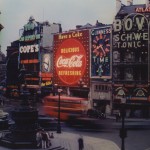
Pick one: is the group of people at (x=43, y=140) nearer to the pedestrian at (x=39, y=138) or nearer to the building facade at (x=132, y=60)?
the pedestrian at (x=39, y=138)

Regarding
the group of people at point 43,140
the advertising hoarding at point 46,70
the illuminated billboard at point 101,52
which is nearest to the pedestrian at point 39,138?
the group of people at point 43,140

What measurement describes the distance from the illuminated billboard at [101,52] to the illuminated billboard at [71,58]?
1.48 metres

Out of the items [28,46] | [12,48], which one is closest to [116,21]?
[28,46]

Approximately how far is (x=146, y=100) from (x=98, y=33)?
1505cm

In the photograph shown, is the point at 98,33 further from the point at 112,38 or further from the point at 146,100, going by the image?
the point at 146,100

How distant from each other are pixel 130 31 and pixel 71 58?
14.1 meters

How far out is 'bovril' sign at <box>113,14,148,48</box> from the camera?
6028 cm

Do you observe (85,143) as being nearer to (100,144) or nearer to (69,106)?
(100,144)

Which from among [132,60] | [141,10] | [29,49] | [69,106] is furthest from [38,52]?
[69,106]

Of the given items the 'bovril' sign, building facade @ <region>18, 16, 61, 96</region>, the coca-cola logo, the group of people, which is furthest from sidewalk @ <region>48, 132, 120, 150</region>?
building facade @ <region>18, 16, 61, 96</region>

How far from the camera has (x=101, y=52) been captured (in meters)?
66.0

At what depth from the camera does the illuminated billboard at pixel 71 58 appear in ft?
226

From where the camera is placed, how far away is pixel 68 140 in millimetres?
37562

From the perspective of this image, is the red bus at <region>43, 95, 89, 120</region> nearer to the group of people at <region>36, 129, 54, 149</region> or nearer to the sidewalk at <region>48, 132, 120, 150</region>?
the sidewalk at <region>48, 132, 120, 150</region>
